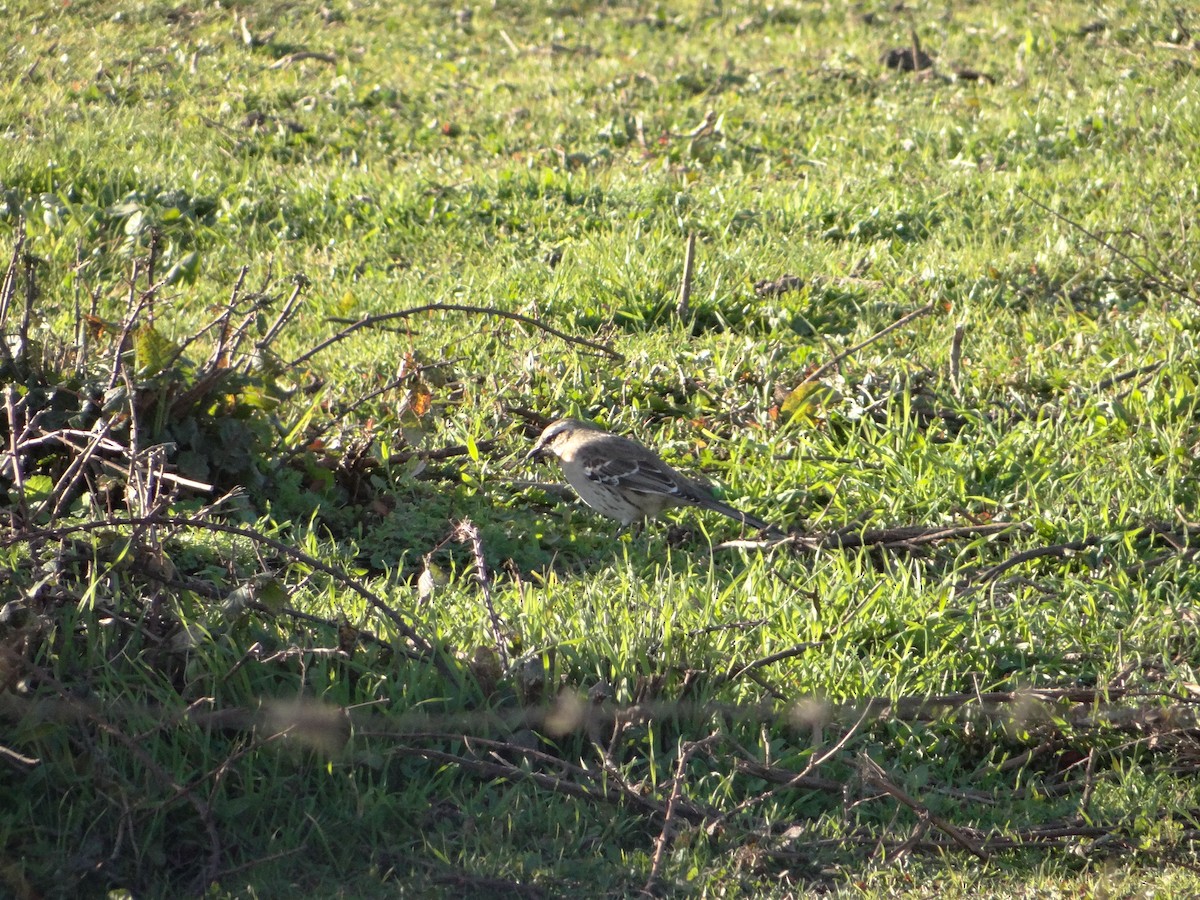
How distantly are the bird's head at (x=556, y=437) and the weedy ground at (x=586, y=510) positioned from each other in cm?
21

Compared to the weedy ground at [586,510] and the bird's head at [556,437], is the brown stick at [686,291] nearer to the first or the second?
the weedy ground at [586,510]

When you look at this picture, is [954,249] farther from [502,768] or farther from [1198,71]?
[502,768]

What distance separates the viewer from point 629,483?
6570 millimetres

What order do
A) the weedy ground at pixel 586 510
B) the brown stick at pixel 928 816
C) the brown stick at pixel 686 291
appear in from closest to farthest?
the brown stick at pixel 928 816 → the weedy ground at pixel 586 510 → the brown stick at pixel 686 291

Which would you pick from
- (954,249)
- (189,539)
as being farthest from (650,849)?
(954,249)

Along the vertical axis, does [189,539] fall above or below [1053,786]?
above

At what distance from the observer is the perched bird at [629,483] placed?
651cm

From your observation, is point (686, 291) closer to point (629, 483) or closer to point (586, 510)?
point (586, 510)

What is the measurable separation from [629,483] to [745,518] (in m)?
0.59

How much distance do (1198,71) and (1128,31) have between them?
146 cm

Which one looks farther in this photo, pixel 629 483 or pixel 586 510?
pixel 586 510

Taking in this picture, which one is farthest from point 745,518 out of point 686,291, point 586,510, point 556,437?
point 686,291

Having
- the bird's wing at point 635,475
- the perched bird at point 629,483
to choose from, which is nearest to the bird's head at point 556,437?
the perched bird at point 629,483

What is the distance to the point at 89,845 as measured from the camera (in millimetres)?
4070
